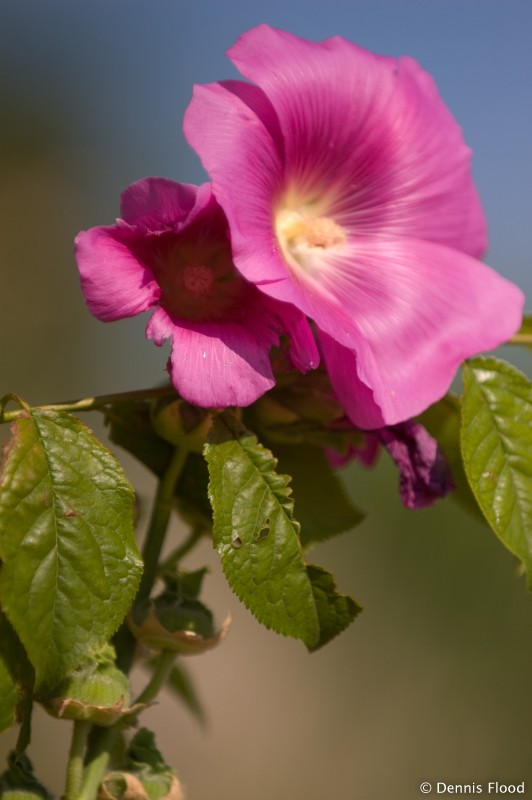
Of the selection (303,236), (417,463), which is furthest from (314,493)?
(303,236)

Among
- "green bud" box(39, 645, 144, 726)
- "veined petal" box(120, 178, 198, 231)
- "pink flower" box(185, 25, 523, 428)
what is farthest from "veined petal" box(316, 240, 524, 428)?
"green bud" box(39, 645, 144, 726)

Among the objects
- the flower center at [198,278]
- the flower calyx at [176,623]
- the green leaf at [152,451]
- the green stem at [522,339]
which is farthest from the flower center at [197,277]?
the green stem at [522,339]

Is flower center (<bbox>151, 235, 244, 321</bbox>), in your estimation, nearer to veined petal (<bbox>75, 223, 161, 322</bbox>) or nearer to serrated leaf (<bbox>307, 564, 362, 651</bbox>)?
veined petal (<bbox>75, 223, 161, 322</bbox>)

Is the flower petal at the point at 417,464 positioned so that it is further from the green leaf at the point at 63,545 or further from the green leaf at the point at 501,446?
the green leaf at the point at 63,545

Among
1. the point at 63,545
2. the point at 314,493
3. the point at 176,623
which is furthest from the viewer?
the point at 314,493

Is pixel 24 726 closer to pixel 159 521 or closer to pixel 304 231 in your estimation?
pixel 159 521

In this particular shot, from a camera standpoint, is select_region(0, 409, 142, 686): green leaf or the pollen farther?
the pollen
